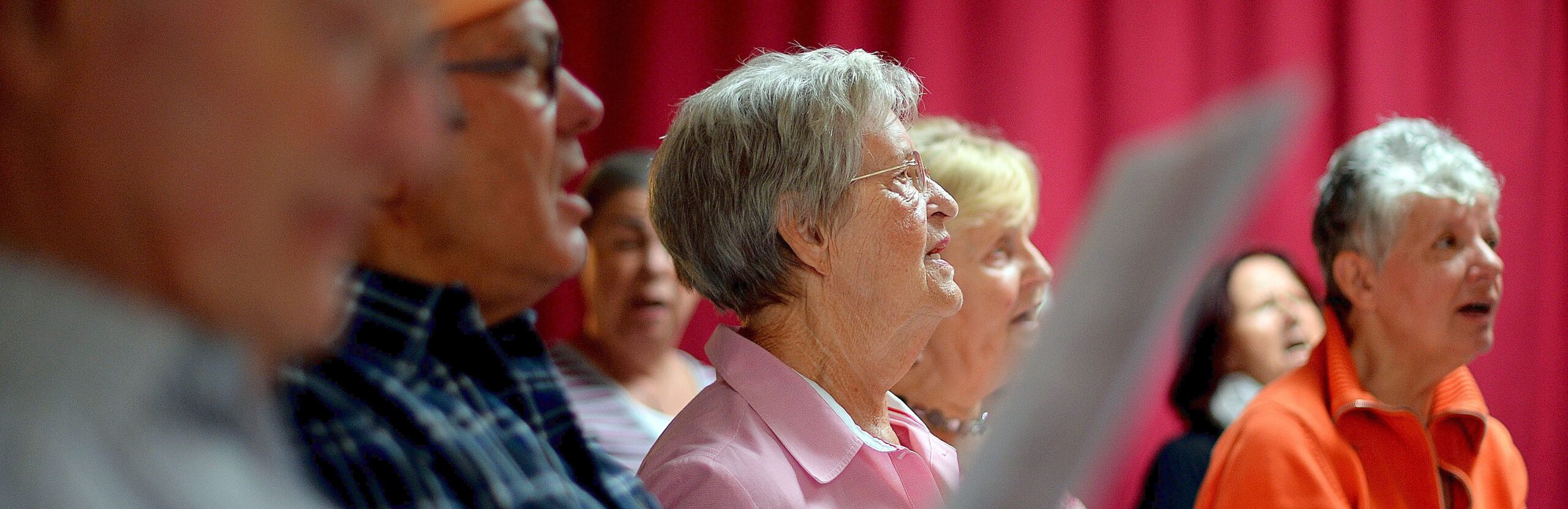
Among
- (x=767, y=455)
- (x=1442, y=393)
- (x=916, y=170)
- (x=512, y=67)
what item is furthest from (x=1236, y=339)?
(x=512, y=67)

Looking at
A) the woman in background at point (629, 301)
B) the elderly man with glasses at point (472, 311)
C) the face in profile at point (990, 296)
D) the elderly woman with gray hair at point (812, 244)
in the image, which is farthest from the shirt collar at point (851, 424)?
the woman in background at point (629, 301)

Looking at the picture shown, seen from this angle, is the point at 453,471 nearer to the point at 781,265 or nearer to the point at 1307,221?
the point at 781,265

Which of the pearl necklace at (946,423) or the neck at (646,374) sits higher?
the pearl necklace at (946,423)

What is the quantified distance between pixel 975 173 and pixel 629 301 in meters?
0.92

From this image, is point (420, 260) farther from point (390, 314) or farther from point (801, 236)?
point (801, 236)

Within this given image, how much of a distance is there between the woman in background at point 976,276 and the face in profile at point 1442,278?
0.57 m

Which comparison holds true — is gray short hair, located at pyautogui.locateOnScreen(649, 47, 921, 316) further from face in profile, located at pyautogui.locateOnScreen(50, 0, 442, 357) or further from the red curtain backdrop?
the red curtain backdrop

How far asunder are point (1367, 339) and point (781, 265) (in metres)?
1.18

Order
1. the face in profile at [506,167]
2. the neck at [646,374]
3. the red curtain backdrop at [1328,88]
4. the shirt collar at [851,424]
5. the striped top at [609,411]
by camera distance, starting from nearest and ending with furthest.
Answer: the face in profile at [506,167] < the shirt collar at [851,424] < the striped top at [609,411] < the neck at [646,374] < the red curtain backdrop at [1328,88]

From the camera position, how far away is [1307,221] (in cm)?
346

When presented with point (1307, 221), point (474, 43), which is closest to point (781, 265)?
point (474, 43)

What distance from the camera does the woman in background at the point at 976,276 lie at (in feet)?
6.40

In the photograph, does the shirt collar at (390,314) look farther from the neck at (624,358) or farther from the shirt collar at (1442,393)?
the neck at (624,358)

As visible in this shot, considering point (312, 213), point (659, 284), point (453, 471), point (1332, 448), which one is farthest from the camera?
point (659, 284)
